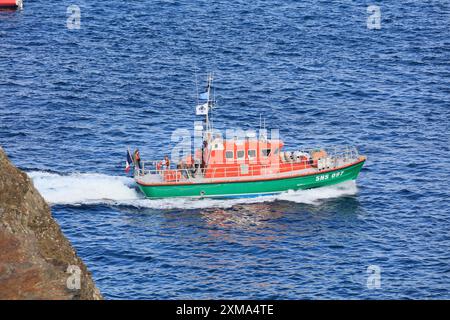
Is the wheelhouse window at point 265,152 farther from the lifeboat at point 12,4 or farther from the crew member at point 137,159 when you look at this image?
the lifeboat at point 12,4

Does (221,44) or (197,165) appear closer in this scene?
(197,165)

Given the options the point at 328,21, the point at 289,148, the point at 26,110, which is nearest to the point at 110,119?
the point at 26,110

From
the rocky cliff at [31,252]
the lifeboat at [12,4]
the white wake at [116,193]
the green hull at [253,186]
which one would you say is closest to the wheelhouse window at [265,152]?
the green hull at [253,186]

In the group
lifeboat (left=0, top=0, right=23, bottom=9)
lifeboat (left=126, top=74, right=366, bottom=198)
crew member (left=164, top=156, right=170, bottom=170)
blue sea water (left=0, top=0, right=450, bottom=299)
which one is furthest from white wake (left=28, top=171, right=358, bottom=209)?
lifeboat (left=0, top=0, right=23, bottom=9)

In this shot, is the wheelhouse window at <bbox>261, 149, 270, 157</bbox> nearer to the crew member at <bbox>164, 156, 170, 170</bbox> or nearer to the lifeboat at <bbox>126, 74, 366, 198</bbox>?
the lifeboat at <bbox>126, 74, 366, 198</bbox>

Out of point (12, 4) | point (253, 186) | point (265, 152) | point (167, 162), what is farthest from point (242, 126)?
point (12, 4)

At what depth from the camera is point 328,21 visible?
456 feet

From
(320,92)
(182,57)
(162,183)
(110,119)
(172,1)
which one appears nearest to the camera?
(162,183)

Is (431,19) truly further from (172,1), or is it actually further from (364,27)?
(172,1)

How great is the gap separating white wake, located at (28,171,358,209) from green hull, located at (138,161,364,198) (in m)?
0.42

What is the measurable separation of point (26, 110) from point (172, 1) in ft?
162

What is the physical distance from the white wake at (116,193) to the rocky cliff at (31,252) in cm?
4365

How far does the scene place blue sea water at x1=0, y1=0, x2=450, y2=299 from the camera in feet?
226

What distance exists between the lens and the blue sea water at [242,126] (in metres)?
69.0
